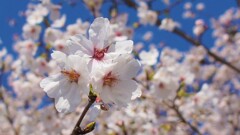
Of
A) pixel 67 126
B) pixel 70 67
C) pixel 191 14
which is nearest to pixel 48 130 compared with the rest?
pixel 67 126

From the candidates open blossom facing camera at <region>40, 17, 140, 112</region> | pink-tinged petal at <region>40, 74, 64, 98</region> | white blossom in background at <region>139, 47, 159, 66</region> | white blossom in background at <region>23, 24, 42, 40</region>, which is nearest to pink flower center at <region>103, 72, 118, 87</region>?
open blossom facing camera at <region>40, 17, 140, 112</region>

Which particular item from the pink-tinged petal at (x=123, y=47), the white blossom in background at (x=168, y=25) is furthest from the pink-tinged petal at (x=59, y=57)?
the white blossom in background at (x=168, y=25)

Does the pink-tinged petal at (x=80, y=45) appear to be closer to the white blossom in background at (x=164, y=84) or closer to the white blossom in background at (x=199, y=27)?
the white blossom in background at (x=164, y=84)

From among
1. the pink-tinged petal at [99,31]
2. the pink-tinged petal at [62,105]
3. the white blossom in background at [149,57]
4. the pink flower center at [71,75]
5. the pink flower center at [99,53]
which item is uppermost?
the pink-tinged petal at [99,31]

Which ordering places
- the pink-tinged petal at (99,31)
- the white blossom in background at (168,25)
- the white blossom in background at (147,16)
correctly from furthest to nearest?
the white blossom in background at (147,16) < the white blossom in background at (168,25) < the pink-tinged petal at (99,31)

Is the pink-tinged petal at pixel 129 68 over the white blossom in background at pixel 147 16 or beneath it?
over

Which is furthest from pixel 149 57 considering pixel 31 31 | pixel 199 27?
pixel 199 27

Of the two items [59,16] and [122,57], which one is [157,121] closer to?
[59,16]
